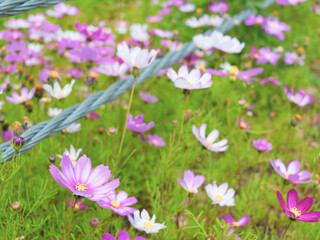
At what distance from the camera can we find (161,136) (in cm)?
149

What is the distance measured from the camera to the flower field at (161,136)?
0.84m

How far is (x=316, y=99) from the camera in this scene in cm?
200

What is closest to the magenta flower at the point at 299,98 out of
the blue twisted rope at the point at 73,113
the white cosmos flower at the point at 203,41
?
the white cosmos flower at the point at 203,41

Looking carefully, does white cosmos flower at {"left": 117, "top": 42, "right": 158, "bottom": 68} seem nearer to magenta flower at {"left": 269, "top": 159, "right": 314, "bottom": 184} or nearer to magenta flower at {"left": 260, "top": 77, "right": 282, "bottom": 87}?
magenta flower at {"left": 269, "top": 159, "right": 314, "bottom": 184}

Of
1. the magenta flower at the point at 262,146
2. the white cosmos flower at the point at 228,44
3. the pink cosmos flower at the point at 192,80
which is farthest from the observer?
the white cosmos flower at the point at 228,44

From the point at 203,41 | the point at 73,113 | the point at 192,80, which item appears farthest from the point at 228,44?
the point at 73,113

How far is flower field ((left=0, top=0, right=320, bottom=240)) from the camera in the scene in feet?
2.76

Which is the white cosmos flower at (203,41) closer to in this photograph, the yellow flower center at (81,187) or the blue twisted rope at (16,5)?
A: the blue twisted rope at (16,5)

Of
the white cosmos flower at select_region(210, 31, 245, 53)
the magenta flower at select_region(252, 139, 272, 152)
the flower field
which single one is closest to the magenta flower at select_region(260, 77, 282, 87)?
the flower field

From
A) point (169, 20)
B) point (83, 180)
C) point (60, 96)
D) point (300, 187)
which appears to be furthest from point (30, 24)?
point (300, 187)

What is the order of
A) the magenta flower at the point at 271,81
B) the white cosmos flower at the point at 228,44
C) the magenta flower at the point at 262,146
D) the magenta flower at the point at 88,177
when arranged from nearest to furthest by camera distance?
the magenta flower at the point at 88,177 < the magenta flower at the point at 262,146 < the white cosmos flower at the point at 228,44 < the magenta flower at the point at 271,81

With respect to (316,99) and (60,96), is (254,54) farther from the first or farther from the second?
(60,96)

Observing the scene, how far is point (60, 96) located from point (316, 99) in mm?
1597

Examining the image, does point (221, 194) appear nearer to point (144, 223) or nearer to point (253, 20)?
point (144, 223)
